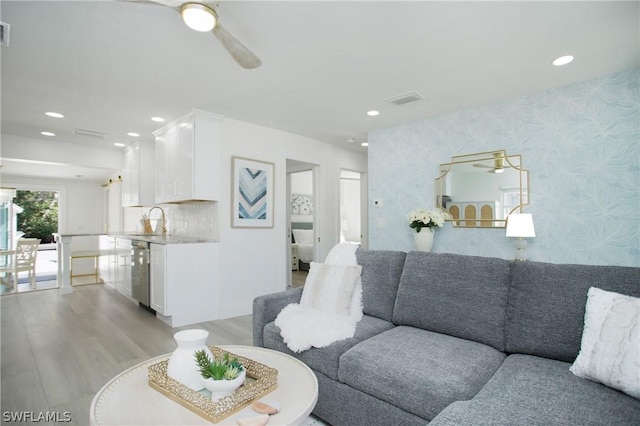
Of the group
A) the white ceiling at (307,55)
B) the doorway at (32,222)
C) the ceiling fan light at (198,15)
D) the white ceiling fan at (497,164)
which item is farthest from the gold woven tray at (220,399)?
the doorway at (32,222)

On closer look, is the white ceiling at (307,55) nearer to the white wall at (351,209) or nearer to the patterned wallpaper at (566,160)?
the patterned wallpaper at (566,160)

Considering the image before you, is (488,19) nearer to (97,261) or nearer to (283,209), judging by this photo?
(283,209)

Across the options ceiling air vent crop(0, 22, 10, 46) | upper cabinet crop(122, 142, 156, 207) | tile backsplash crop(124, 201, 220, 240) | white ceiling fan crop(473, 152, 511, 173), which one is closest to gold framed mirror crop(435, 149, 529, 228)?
white ceiling fan crop(473, 152, 511, 173)

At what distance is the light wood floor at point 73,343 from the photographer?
2.16 meters

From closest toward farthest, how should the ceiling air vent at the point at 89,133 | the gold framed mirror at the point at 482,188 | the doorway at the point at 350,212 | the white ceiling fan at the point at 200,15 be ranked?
the white ceiling fan at the point at 200,15, the gold framed mirror at the point at 482,188, the ceiling air vent at the point at 89,133, the doorway at the point at 350,212

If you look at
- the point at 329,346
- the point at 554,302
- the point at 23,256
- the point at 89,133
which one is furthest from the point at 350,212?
the point at 554,302

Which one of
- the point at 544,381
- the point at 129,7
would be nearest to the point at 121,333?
the point at 129,7

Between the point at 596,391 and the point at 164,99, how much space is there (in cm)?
389

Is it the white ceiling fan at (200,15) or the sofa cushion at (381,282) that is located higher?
the white ceiling fan at (200,15)

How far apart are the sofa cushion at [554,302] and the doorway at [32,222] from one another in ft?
23.6

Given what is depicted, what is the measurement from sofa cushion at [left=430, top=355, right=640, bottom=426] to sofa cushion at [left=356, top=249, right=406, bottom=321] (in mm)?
884

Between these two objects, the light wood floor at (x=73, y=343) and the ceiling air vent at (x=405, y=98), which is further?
the ceiling air vent at (x=405, y=98)

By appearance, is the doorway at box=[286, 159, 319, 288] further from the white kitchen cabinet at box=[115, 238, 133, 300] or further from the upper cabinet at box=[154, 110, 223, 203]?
the white kitchen cabinet at box=[115, 238, 133, 300]
